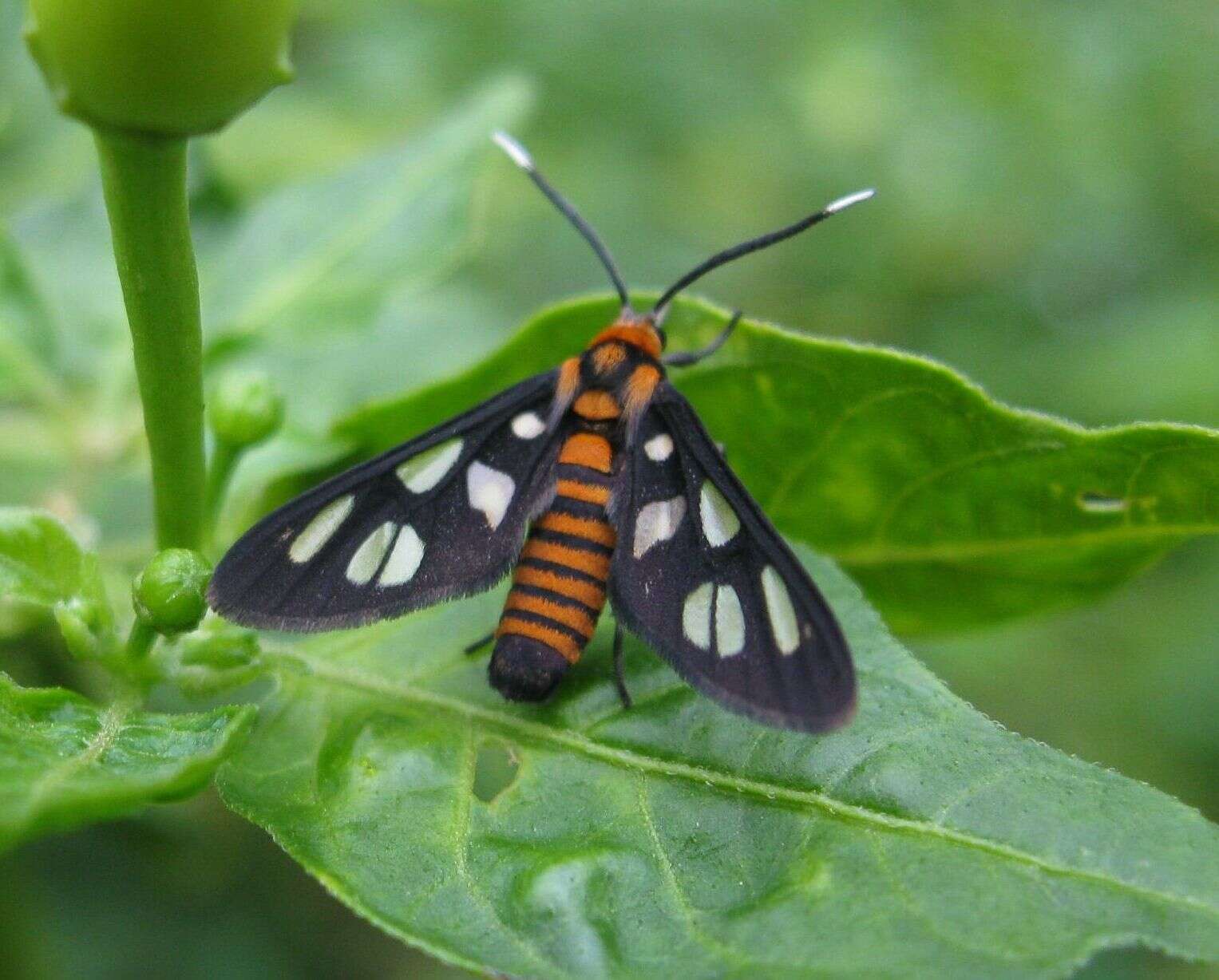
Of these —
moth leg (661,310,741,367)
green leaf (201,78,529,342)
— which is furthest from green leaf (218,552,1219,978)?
green leaf (201,78,529,342)

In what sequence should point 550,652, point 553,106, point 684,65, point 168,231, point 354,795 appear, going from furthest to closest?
point 684,65, point 553,106, point 550,652, point 354,795, point 168,231

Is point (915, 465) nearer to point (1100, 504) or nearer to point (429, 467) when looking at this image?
point (1100, 504)

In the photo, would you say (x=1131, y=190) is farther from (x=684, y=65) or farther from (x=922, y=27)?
(x=684, y=65)

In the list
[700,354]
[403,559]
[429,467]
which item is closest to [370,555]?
[403,559]

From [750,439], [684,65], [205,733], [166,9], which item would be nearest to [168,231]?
[166,9]

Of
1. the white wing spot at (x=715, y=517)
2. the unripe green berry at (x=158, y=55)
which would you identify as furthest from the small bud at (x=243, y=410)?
the unripe green berry at (x=158, y=55)

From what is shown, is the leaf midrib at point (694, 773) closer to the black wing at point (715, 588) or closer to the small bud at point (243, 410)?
the black wing at point (715, 588)
